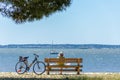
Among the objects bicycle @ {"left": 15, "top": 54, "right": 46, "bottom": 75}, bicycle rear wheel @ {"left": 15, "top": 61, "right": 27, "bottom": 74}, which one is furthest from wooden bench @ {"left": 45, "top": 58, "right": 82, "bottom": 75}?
bicycle rear wheel @ {"left": 15, "top": 61, "right": 27, "bottom": 74}

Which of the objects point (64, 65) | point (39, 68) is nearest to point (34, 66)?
point (39, 68)

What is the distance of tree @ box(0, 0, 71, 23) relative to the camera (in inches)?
693

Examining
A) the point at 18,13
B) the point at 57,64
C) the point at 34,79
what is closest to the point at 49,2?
the point at 18,13

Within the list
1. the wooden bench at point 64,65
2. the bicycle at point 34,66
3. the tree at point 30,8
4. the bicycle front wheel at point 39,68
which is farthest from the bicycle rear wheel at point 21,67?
the tree at point 30,8

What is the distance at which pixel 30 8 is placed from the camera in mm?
17938

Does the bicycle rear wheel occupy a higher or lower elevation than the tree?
lower

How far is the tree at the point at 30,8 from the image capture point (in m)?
17.6

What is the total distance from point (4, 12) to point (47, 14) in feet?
5.21

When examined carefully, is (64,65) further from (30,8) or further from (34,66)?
(30,8)

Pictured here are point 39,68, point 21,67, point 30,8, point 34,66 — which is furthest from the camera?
point 21,67

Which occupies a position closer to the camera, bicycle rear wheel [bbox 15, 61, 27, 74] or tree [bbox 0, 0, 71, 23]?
tree [bbox 0, 0, 71, 23]

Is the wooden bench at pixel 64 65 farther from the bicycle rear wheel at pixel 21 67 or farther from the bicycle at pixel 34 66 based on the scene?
the bicycle rear wheel at pixel 21 67

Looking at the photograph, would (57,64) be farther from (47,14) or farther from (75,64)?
(47,14)

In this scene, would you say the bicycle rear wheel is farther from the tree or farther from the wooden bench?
the tree
